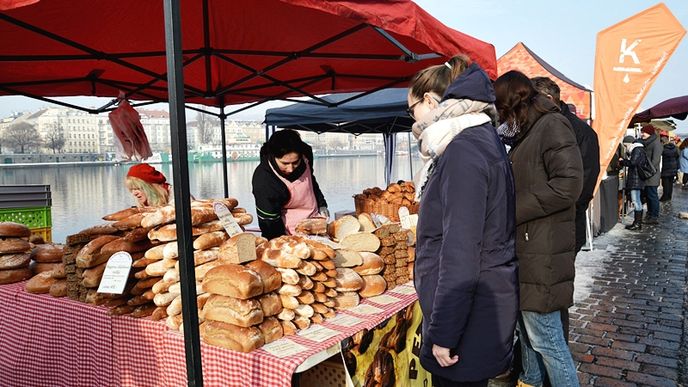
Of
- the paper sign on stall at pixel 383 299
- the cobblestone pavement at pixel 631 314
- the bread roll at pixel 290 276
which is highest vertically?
the bread roll at pixel 290 276

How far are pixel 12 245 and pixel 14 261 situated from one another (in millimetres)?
112

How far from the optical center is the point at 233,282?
1.93 metres

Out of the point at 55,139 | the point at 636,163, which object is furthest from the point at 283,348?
the point at 55,139

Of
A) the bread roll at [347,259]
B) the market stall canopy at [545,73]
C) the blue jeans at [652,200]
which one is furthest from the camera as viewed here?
the blue jeans at [652,200]

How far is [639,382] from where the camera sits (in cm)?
342

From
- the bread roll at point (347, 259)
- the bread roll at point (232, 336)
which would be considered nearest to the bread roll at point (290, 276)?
the bread roll at point (232, 336)

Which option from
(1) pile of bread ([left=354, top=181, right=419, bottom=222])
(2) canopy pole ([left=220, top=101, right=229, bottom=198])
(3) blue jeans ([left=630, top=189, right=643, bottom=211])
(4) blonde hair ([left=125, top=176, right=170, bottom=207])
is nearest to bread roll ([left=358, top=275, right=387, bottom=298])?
(4) blonde hair ([left=125, top=176, right=170, bottom=207])

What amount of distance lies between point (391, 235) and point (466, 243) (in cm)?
136

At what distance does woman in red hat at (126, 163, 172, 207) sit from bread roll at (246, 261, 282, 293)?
5.70ft

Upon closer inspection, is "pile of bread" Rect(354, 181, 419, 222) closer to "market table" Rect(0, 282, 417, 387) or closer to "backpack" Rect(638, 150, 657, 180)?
"market table" Rect(0, 282, 417, 387)

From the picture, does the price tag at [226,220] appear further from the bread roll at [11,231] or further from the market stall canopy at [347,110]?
the market stall canopy at [347,110]

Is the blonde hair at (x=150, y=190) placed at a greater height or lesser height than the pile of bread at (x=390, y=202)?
greater

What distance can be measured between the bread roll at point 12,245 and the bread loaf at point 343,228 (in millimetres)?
2054

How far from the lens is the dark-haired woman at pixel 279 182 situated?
3500 millimetres
